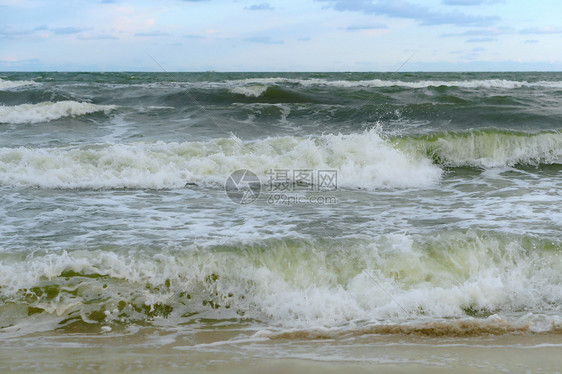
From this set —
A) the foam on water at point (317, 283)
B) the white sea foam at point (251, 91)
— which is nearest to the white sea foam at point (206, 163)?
the foam on water at point (317, 283)

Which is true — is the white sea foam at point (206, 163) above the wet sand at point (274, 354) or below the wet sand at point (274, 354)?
above

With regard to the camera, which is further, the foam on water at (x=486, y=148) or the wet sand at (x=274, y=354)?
the foam on water at (x=486, y=148)

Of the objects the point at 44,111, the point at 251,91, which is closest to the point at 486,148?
the point at 44,111

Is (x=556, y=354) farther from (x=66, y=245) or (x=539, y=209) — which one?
(x=66, y=245)

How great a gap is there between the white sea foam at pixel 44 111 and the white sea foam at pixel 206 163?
6.60 metres

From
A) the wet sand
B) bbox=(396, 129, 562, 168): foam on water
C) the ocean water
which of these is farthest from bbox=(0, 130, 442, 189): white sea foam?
the wet sand

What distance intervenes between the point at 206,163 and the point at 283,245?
4333 millimetres

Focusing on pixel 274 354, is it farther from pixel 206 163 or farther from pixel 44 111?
pixel 44 111

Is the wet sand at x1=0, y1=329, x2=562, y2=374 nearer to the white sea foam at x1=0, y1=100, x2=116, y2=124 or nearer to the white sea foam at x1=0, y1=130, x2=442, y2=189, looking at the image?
the white sea foam at x1=0, y1=130, x2=442, y2=189

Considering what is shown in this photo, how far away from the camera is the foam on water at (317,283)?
163 inches

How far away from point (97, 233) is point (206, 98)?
16.5m

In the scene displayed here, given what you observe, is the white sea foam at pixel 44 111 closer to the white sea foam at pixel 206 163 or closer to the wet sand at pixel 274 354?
the white sea foam at pixel 206 163

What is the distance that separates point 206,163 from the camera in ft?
29.8

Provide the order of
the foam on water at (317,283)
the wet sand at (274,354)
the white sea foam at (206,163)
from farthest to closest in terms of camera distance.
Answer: the white sea foam at (206,163) → the foam on water at (317,283) → the wet sand at (274,354)
